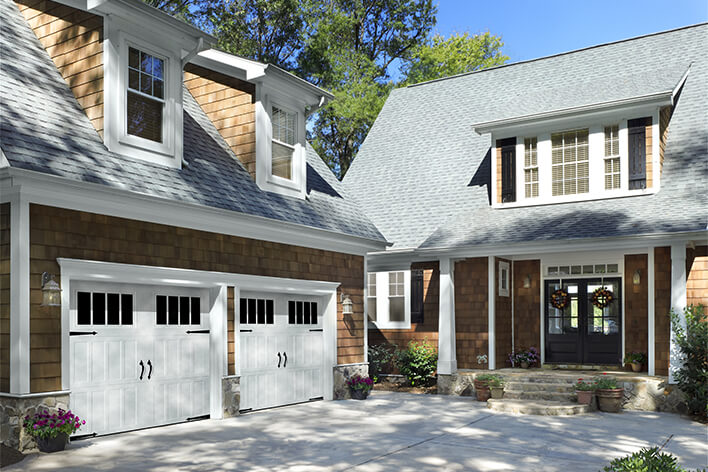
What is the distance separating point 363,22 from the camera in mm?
29203

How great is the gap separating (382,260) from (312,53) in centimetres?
1459

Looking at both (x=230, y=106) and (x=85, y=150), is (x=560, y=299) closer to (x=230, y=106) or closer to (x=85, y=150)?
(x=230, y=106)

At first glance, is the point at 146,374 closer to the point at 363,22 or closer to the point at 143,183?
the point at 143,183

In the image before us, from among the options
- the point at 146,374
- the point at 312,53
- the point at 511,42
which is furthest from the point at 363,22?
the point at 146,374

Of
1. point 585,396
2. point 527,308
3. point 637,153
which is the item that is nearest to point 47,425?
point 585,396

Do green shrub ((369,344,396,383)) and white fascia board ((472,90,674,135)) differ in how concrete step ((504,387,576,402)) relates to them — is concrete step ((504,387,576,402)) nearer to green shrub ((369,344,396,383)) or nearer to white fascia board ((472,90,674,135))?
green shrub ((369,344,396,383))

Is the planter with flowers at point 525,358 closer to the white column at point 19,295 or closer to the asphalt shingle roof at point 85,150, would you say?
the asphalt shingle roof at point 85,150

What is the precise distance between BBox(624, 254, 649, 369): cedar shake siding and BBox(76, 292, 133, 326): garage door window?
980 centimetres

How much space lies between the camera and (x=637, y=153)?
13.3 metres

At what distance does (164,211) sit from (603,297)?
9.29 meters

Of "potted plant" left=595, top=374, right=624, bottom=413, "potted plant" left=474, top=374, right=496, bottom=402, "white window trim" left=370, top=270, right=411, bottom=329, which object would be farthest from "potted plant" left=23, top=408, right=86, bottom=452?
"white window trim" left=370, top=270, right=411, bottom=329

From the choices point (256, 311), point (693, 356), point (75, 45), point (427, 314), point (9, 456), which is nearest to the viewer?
point (9, 456)

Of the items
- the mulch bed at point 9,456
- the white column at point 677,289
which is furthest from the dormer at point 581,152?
the mulch bed at point 9,456

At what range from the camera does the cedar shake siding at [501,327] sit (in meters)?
14.4
